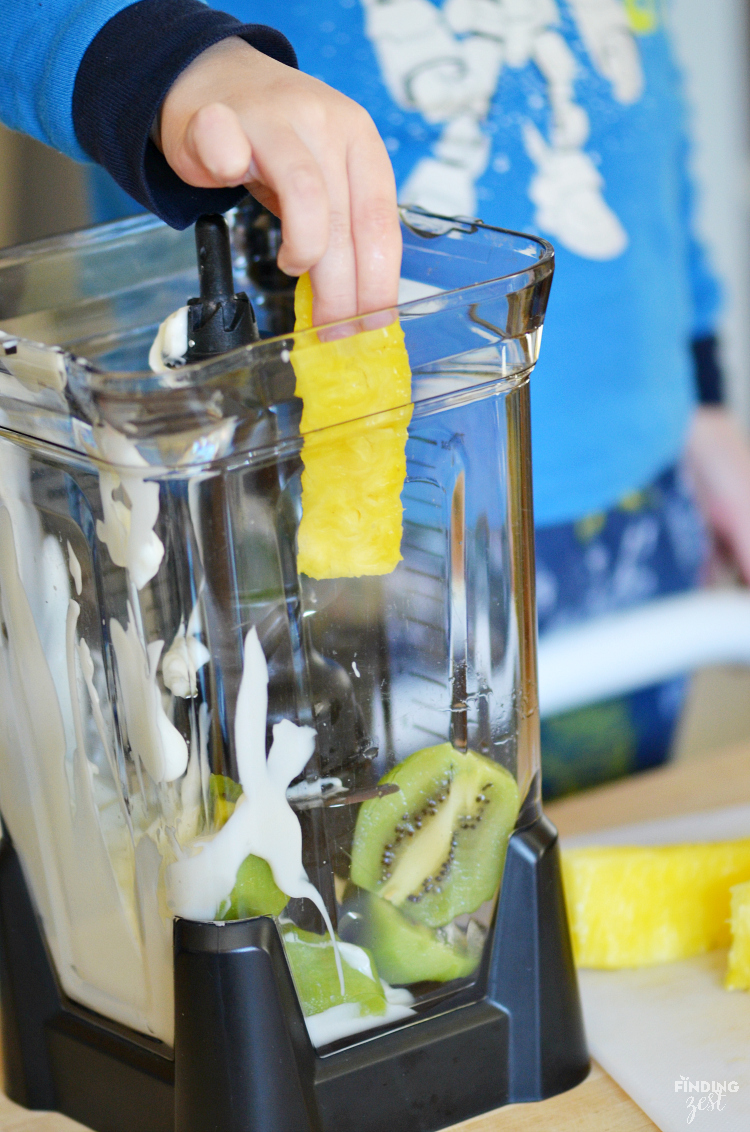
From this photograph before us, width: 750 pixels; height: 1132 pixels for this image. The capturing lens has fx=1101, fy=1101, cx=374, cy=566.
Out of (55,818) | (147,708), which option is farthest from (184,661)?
(55,818)

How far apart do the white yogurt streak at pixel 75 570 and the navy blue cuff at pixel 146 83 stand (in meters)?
0.13

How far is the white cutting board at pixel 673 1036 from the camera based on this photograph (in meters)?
0.45

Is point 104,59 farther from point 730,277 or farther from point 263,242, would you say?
point 730,277

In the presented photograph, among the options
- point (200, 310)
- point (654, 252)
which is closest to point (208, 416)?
point (200, 310)

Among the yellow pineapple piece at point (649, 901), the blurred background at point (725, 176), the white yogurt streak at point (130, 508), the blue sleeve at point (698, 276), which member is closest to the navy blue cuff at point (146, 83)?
the white yogurt streak at point (130, 508)

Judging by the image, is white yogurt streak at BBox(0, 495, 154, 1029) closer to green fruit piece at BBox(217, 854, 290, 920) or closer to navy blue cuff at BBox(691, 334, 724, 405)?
green fruit piece at BBox(217, 854, 290, 920)

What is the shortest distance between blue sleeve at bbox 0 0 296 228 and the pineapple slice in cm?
9

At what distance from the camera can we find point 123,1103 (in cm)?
46

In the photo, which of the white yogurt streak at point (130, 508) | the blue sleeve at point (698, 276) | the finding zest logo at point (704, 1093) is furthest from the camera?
the blue sleeve at point (698, 276)

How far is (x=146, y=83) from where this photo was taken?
39 centimetres

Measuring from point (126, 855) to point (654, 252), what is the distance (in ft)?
2.03

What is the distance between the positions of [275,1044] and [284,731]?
0.39ft

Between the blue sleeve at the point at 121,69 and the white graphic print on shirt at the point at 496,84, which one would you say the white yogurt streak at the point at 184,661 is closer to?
the blue sleeve at the point at 121,69

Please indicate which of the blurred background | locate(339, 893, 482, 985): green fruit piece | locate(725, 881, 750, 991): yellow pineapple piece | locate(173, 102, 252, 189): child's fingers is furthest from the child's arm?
the blurred background
